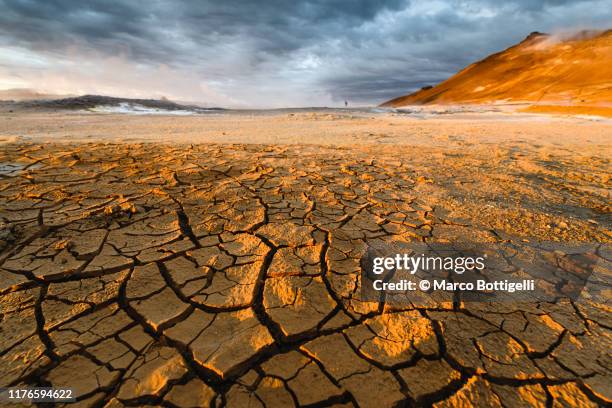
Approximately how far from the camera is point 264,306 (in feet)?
4.75

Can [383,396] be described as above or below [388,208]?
below

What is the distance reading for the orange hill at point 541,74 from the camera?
115ft

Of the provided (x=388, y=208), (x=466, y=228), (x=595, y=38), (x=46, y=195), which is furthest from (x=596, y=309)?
(x=595, y=38)

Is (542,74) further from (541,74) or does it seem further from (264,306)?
(264,306)

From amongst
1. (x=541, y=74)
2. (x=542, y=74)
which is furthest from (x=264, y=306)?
(x=541, y=74)

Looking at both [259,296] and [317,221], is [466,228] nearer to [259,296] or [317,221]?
[317,221]

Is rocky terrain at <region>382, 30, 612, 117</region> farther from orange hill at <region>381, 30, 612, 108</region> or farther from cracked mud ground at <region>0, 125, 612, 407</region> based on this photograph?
cracked mud ground at <region>0, 125, 612, 407</region>

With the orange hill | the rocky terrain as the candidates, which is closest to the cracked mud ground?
the rocky terrain

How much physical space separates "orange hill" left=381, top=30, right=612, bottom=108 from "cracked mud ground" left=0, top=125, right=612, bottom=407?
1219 inches

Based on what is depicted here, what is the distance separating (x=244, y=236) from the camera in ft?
6.86

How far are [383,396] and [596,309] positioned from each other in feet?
4.21

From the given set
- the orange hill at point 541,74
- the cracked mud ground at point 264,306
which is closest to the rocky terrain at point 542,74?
the orange hill at point 541,74

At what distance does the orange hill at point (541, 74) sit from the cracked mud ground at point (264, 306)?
3096 centimetres

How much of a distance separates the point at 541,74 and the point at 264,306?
215 ft
